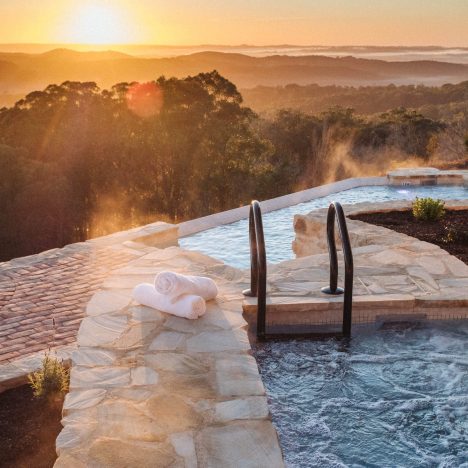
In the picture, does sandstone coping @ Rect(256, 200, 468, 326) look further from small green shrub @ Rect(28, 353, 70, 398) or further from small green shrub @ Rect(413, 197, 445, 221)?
small green shrub @ Rect(28, 353, 70, 398)

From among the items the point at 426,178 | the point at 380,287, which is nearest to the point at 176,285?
the point at 380,287

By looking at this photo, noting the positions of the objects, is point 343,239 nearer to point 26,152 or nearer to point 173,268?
point 173,268

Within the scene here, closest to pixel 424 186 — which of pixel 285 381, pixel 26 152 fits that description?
pixel 285 381

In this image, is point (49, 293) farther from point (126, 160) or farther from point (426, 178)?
point (126, 160)

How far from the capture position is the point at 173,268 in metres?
5.39

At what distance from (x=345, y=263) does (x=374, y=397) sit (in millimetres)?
906

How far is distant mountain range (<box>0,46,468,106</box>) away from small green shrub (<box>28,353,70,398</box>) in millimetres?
20472

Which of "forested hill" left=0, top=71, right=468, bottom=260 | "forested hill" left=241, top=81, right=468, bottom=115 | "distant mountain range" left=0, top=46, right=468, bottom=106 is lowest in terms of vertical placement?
"forested hill" left=0, top=71, right=468, bottom=260

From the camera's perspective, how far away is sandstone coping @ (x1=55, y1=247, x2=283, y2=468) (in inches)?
107

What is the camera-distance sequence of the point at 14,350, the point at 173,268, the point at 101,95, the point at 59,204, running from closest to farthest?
the point at 14,350 → the point at 173,268 → the point at 59,204 → the point at 101,95

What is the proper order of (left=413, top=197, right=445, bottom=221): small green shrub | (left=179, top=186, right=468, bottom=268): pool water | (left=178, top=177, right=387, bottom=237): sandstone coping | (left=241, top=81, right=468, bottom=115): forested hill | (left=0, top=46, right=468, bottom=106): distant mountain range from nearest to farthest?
(left=413, top=197, right=445, bottom=221): small green shrub → (left=179, top=186, right=468, bottom=268): pool water → (left=178, top=177, right=387, bottom=237): sandstone coping → (left=0, top=46, right=468, bottom=106): distant mountain range → (left=241, top=81, right=468, bottom=115): forested hill

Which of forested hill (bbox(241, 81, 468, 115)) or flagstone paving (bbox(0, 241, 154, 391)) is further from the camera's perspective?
forested hill (bbox(241, 81, 468, 115))

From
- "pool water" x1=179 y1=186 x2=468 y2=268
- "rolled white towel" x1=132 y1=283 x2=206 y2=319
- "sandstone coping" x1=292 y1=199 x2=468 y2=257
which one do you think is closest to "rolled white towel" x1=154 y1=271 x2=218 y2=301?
"rolled white towel" x1=132 y1=283 x2=206 y2=319

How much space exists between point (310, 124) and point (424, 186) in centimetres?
1868
